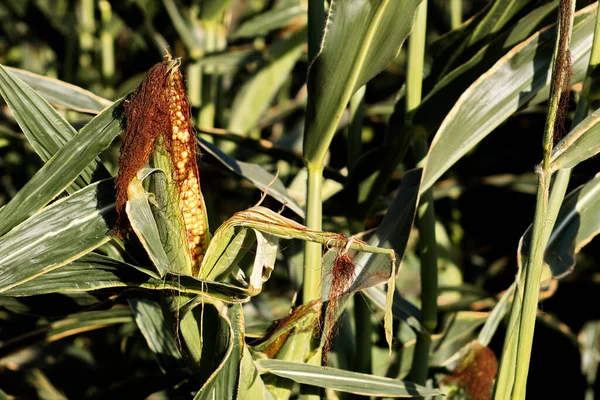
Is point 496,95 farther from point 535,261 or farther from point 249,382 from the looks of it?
point 249,382

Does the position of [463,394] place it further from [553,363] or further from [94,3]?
[94,3]

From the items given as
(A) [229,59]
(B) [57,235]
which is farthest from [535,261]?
(A) [229,59]

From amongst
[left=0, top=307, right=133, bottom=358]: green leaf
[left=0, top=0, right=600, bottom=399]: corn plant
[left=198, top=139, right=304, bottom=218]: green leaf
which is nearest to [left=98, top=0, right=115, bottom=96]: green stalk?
[left=0, top=0, right=600, bottom=399]: corn plant

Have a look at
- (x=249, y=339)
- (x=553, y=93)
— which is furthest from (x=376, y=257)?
(x=553, y=93)

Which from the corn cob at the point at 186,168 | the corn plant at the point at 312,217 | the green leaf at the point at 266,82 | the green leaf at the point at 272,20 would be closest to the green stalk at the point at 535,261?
the corn plant at the point at 312,217

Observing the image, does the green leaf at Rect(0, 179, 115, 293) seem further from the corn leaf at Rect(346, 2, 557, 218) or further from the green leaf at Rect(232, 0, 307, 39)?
the green leaf at Rect(232, 0, 307, 39)

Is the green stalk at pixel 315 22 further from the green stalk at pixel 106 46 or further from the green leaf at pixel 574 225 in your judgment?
the green stalk at pixel 106 46
